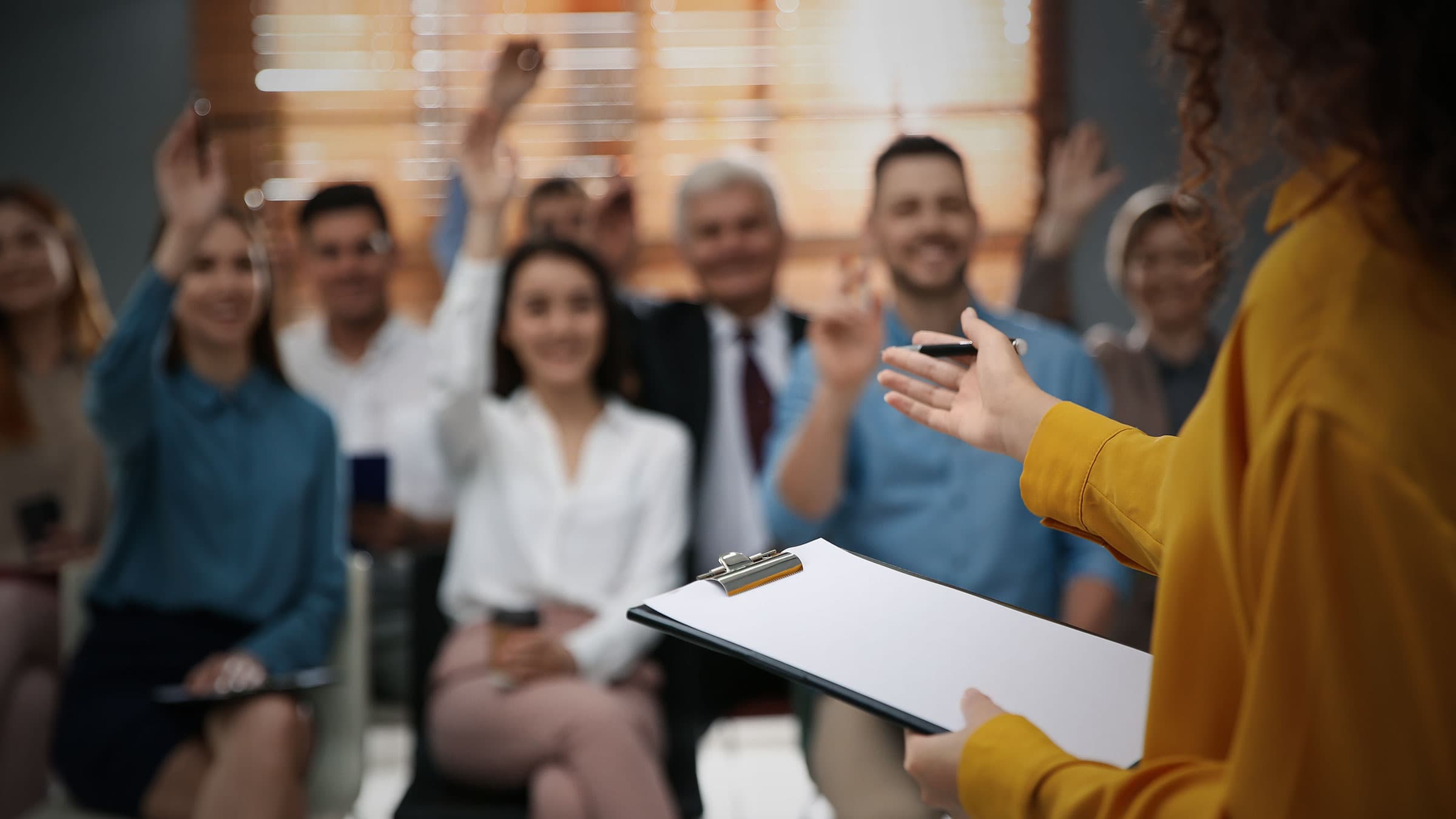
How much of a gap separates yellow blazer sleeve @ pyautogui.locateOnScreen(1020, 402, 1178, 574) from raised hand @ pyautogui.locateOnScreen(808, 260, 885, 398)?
2.76 ft

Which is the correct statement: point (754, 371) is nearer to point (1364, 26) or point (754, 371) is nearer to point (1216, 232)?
point (1216, 232)

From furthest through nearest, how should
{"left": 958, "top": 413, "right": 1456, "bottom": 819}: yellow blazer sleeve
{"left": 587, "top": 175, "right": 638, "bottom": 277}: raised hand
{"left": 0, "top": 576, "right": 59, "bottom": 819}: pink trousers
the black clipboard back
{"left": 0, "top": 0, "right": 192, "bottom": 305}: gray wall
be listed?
{"left": 0, "top": 0, "right": 192, "bottom": 305}: gray wall < {"left": 587, "top": 175, "right": 638, "bottom": 277}: raised hand < {"left": 0, "top": 576, "right": 59, "bottom": 819}: pink trousers < the black clipboard back < {"left": 958, "top": 413, "right": 1456, "bottom": 819}: yellow blazer sleeve

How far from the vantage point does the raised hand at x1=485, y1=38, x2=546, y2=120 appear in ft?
7.72

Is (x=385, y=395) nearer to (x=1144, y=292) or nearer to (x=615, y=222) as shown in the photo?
(x=615, y=222)

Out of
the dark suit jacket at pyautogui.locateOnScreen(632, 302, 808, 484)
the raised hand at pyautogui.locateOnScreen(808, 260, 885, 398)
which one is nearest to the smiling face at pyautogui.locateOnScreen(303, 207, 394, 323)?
the dark suit jacket at pyautogui.locateOnScreen(632, 302, 808, 484)

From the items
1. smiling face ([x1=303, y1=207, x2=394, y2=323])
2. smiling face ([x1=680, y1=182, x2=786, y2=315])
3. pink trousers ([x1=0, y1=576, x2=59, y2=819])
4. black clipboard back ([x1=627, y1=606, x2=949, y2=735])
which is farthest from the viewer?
smiling face ([x1=303, y1=207, x2=394, y2=323])

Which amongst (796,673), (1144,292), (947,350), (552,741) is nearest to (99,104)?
(552,741)

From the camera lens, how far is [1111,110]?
4.01 metres

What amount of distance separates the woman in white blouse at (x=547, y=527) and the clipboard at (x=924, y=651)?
1072 millimetres

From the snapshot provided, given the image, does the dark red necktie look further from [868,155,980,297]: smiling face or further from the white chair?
the white chair

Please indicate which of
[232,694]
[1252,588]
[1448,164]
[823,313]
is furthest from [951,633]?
[232,694]

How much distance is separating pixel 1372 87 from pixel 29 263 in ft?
8.50

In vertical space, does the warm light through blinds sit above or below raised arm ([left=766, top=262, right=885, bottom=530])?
above

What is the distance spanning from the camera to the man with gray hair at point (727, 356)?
2365 millimetres
